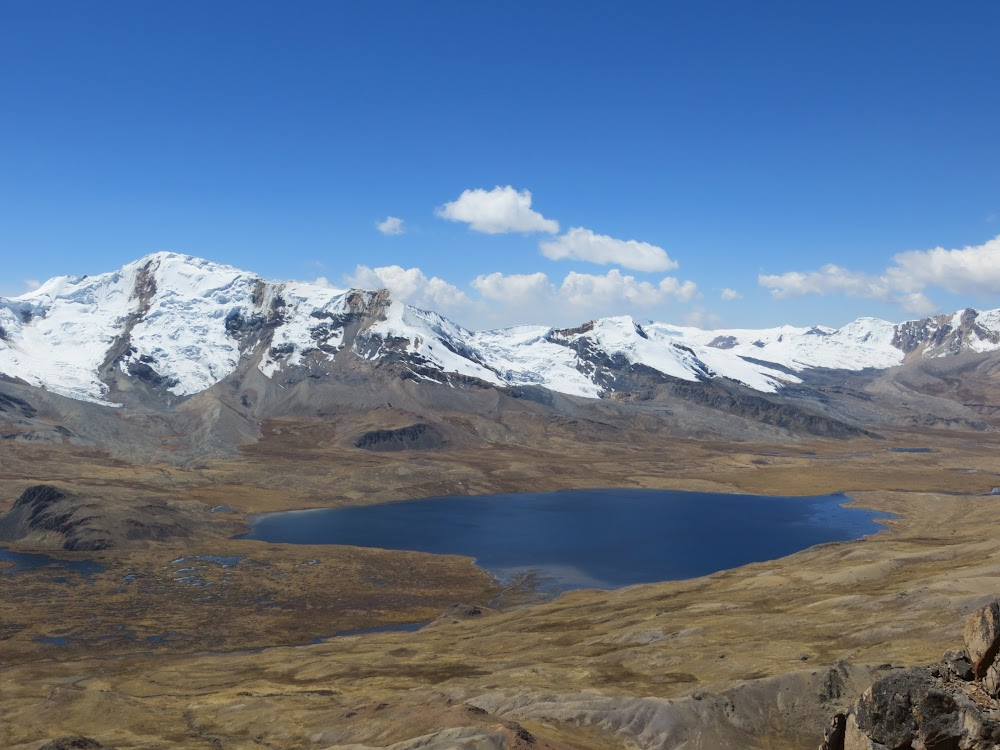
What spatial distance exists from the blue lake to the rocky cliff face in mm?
103626

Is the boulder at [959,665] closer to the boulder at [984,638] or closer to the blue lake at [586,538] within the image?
the boulder at [984,638]

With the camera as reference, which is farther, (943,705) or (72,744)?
(72,744)

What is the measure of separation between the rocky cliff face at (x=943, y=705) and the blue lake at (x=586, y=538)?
104 m

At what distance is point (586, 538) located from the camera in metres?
171

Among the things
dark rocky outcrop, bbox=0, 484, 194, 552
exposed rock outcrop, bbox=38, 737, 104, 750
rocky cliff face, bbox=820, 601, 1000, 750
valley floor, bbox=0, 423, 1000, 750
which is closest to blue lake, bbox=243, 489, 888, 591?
valley floor, bbox=0, 423, 1000, 750

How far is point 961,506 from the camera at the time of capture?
198 m

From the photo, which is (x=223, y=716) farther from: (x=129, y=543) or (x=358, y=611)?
(x=129, y=543)

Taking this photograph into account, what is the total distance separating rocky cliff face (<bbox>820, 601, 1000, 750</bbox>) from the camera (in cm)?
2778

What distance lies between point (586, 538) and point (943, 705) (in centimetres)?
14441

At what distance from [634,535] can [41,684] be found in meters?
119

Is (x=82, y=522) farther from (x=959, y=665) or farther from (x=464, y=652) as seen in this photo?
(x=959, y=665)

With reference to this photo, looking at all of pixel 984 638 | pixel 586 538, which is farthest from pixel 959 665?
pixel 586 538

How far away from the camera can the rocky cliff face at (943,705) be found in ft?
91.1

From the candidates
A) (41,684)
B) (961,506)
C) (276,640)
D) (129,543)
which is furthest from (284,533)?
(961,506)
